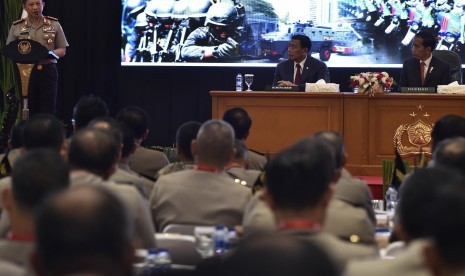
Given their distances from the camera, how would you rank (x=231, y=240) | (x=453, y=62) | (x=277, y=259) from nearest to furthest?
(x=277, y=259), (x=231, y=240), (x=453, y=62)

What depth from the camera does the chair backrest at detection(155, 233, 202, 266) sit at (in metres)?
3.48

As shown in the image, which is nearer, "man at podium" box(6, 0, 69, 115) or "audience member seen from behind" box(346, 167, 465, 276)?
"audience member seen from behind" box(346, 167, 465, 276)

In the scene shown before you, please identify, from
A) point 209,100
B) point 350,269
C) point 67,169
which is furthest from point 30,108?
point 350,269

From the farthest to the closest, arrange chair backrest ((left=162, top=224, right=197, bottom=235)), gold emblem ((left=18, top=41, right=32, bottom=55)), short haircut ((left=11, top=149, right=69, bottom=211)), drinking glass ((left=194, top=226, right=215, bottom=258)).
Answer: gold emblem ((left=18, top=41, right=32, bottom=55)), chair backrest ((left=162, top=224, right=197, bottom=235)), drinking glass ((left=194, top=226, right=215, bottom=258)), short haircut ((left=11, top=149, right=69, bottom=211))

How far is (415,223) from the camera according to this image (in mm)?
2568

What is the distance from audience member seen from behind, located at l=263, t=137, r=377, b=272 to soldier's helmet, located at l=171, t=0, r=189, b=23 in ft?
27.7

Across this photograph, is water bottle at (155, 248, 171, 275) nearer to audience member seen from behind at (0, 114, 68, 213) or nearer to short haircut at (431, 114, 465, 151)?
audience member seen from behind at (0, 114, 68, 213)

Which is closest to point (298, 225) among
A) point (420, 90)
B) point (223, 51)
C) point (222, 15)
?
point (420, 90)

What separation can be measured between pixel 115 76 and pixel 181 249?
27.0 ft

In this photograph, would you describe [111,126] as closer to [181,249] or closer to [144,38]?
[181,249]

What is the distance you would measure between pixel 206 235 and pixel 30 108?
5.60 meters

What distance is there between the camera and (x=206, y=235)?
3.65 m

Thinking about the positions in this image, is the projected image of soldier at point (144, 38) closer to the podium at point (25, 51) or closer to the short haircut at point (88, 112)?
the podium at point (25, 51)

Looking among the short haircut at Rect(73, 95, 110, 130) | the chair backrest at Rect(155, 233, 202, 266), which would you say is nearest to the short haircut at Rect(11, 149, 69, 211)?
the chair backrest at Rect(155, 233, 202, 266)
